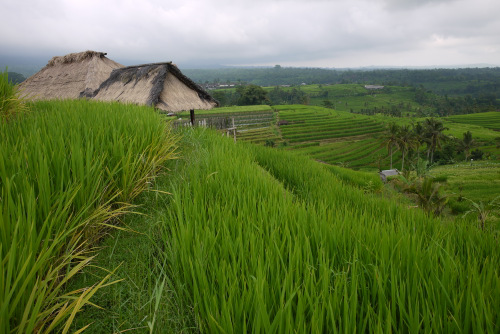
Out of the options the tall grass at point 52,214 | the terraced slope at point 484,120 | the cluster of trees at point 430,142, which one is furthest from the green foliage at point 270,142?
the terraced slope at point 484,120

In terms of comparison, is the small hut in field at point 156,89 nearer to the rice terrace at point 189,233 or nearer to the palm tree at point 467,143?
the rice terrace at point 189,233

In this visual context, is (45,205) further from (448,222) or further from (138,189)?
(448,222)

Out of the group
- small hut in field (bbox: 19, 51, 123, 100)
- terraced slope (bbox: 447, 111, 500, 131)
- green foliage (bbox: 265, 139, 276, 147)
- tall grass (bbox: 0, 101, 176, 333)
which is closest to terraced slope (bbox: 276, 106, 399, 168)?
green foliage (bbox: 265, 139, 276, 147)

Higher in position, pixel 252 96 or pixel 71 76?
pixel 252 96

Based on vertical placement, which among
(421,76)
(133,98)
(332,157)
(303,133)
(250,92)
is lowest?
(332,157)

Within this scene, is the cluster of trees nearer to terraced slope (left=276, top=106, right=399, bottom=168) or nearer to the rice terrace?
terraced slope (left=276, top=106, right=399, bottom=168)

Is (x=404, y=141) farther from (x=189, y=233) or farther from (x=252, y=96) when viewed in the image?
(x=189, y=233)

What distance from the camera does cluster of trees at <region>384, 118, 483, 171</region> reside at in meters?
36.8

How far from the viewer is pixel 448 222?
269cm

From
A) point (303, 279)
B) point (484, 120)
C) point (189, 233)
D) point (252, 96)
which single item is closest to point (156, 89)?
point (189, 233)

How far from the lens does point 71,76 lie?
10.8 m

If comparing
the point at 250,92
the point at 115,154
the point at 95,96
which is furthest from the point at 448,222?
the point at 250,92

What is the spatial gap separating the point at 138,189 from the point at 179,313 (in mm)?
1466

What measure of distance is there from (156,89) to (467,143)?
2093 inches
